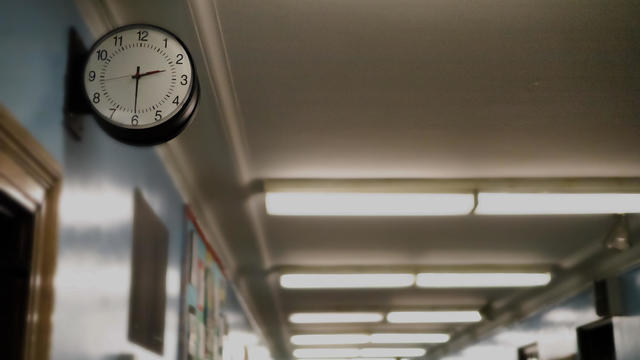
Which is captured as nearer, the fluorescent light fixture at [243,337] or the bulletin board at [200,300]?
the bulletin board at [200,300]

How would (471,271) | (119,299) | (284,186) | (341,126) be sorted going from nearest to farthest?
(119,299)
(341,126)
(284,186)
(471,271)

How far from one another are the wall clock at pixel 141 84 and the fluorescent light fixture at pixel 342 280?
19.6 ft

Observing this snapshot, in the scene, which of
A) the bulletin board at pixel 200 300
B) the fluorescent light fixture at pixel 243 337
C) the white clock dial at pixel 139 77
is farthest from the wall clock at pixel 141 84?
the fluorescent light fixture at pixel 243 337

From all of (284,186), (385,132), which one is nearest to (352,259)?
(284,186)

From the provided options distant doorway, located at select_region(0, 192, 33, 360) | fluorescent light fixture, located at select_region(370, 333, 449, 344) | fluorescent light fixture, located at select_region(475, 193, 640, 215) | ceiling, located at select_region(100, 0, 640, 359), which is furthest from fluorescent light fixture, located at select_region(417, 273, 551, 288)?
distant doorway, located at select_region(0, 192, 33, 360)

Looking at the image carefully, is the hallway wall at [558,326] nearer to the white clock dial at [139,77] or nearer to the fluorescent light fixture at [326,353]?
the fluorescent light fixture at [326,353]

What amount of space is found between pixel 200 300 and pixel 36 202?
370 cm

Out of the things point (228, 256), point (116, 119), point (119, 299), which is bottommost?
point (119, 299)

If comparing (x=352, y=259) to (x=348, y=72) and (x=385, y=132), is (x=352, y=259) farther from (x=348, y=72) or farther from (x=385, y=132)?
(x=348, y=72)

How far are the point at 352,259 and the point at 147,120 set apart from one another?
5880mm

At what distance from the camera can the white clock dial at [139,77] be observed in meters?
2.88

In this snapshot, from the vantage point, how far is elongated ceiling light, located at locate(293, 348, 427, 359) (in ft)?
52.9

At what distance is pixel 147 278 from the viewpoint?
4301 millimetres

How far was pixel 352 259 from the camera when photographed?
857 centimetres
